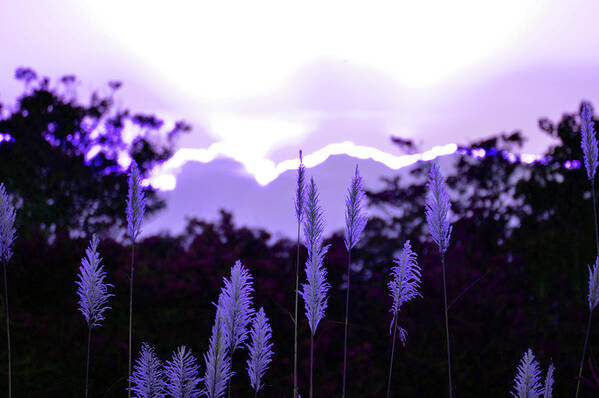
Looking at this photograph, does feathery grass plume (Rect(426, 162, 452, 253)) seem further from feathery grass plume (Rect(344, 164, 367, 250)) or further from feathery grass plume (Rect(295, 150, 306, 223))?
feathery grass plume (Rect(295, 150, 306, 223))

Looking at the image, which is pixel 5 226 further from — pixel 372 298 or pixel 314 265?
pixel 372 298

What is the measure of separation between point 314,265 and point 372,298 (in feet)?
18.3

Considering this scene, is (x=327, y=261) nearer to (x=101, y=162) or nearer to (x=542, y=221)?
(x=542, y=221)

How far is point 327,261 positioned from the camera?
23.1 feet

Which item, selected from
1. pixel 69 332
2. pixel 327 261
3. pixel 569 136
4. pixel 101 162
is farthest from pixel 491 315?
pixel 101 162

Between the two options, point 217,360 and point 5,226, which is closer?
point 217,360

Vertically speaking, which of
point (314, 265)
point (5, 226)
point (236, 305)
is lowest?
point (236, 305)

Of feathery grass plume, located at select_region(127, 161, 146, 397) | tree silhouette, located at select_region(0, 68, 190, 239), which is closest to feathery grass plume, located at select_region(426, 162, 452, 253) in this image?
feathery grass plume, located at select_region(127, 161, 146, 397)

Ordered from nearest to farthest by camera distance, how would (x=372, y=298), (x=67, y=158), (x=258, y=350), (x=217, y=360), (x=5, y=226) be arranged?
1. (x=217, y=360)
2. (x=258, y=350)
3. (x=5, y=226)
4. (x=372, y=298)
5. (x=67, y=158)

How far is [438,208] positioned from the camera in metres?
1.72

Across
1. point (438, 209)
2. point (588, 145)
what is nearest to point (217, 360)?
point (438, 209)

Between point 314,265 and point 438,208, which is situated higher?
point 438,208

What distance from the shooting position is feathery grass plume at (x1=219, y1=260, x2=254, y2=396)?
4.97 feet

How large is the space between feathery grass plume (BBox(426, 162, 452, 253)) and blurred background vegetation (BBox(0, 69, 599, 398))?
0.18m
